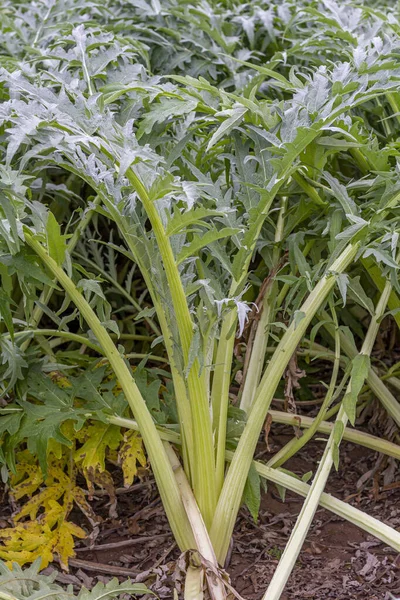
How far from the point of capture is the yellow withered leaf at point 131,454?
1.58 meters

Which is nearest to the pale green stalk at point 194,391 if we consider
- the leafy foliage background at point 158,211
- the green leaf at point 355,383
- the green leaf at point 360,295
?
the leafy foliage background at point 158,211

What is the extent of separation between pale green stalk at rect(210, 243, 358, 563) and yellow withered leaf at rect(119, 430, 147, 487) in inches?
8.4

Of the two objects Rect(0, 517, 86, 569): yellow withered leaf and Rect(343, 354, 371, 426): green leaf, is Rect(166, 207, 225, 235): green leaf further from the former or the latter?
Rect(0, 517, 86, 569): yellow withered leaf

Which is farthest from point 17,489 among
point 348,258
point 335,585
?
point 348,258

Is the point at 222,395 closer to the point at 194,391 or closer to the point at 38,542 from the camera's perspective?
the point at 194,391

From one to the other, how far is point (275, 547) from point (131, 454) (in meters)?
0.39

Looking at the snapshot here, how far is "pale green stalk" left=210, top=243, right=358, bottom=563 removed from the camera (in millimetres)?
1472

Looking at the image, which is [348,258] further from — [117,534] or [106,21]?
[106,21]

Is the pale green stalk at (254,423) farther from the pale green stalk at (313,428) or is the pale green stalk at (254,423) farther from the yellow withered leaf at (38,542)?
the yellow withered leaf at (38,542)

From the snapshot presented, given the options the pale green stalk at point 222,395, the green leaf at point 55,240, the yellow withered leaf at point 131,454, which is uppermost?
the green leaf at point 55,240

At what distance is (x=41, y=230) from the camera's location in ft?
4.65

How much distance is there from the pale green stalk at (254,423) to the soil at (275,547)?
117 mm

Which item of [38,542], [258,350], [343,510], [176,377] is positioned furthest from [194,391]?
[38,542]

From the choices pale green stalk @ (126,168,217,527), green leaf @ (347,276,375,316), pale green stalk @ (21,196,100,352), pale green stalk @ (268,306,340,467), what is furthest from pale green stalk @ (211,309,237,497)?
pale green stalk @ (21,196,100,352)
